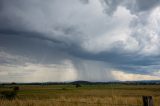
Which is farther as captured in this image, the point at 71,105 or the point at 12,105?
the point at 12,105

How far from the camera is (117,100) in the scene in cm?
1755

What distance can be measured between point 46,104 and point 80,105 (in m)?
2.08

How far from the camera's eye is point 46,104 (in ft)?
47.1

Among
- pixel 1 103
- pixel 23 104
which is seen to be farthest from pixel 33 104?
pixel 1 103

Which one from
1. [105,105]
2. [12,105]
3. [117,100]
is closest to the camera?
[105,105]

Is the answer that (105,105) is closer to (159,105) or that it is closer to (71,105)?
(71,105)

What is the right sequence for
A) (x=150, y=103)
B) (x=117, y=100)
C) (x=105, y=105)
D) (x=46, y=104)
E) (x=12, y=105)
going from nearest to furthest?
(x=150, y=103) < (x=105, y=105) < (x=46, y=104) < (x=12, y=105) < (x=117, y=100)

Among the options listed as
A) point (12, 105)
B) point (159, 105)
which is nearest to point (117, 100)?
point (159, 105)

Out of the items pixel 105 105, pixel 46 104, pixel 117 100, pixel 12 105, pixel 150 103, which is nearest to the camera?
pixel 150 103

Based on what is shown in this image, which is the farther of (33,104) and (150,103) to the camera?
(33,104)

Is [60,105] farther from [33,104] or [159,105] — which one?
[159,105]

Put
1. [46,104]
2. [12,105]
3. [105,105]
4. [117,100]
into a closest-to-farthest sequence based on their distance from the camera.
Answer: [105,105], [46,104], [12,105], [117,100]

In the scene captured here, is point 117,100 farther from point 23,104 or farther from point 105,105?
point 23,104

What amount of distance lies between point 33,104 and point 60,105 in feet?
7.16
